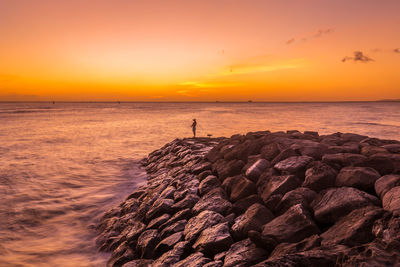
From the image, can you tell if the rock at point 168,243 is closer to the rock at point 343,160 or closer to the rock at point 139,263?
the rock at point 139,263

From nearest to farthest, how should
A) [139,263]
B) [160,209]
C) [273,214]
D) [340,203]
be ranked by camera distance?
[340,203]
[273,214]
[139,263]
[160,209]

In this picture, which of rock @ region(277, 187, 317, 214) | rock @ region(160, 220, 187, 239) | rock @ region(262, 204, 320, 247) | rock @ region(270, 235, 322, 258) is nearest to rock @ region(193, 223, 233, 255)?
rock @ region(262, 204, 320, 247)

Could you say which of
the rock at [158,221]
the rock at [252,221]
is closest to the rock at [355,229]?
the rock at [252,221]

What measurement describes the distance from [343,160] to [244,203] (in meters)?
2.57

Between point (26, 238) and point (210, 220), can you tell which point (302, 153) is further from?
point (26, 238)

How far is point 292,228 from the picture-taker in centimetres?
418

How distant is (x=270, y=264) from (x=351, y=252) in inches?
36.8

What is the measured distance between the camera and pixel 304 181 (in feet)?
18.1

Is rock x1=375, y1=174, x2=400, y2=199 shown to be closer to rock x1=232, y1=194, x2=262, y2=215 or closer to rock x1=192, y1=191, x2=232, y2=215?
rock x1=232, y1=194, x2=262, y2=215

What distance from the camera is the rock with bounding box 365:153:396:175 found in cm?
538

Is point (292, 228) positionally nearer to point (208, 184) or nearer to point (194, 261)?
point (194, 261)

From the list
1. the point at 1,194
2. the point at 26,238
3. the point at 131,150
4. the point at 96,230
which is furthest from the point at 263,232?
the point at 131,150

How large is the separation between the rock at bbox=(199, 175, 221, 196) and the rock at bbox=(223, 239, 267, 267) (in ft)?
8.88

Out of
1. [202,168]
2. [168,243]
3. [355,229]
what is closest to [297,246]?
[355,229]
